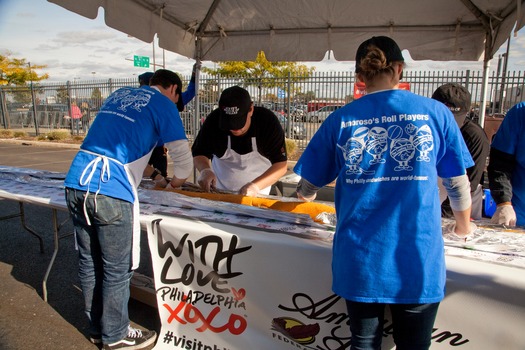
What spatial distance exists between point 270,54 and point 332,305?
325cm

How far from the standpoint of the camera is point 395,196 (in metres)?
1.17

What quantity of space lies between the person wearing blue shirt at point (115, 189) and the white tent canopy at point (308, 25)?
139 centimetres

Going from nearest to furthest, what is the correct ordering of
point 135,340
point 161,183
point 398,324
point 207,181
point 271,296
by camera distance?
point 398,324, point 271,296, point 135,340, point 207,181, point 161,183

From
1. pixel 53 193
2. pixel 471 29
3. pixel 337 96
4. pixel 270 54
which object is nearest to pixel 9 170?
pixel 53 193

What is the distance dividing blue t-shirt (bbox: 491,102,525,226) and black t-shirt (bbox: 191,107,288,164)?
1391 millimetres

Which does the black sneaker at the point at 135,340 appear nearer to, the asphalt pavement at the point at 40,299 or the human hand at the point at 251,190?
the asphalt pavement at the point at 40,299

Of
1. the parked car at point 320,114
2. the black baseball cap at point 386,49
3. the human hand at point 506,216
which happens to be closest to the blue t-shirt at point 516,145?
the human hand at point 506,216

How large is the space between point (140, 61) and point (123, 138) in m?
19.4

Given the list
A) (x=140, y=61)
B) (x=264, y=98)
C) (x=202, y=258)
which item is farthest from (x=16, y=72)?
(x=202, y=258)

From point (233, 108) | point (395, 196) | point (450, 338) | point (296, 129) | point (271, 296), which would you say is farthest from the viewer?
point (296, 129)

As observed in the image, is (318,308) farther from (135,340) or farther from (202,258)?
(135,340)

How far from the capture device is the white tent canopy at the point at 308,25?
328 centimetres

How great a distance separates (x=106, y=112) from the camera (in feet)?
6.55

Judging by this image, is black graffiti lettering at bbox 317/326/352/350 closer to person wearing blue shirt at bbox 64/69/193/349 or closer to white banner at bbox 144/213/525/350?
white banner at bbox 144/213/525/350
